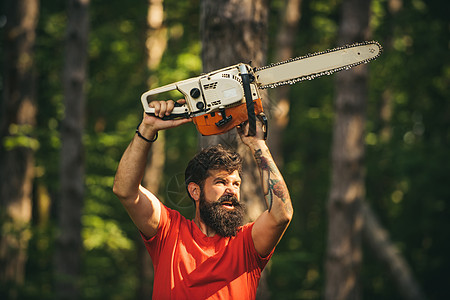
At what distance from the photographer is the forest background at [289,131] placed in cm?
1184

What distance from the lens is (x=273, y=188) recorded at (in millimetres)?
3008

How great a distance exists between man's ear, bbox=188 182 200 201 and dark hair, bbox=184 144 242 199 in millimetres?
25

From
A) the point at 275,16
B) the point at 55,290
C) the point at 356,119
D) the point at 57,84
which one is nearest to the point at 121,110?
the point at 57,84

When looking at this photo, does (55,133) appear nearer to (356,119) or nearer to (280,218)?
(356,119)

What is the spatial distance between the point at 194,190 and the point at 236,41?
153cm

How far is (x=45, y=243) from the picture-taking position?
13492 millimetres

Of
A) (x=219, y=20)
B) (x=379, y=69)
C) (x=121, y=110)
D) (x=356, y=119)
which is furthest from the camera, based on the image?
(x=121, y=110)

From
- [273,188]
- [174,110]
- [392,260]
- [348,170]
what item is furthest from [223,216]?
[392,260]

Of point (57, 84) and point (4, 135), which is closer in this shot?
point (4, 135)

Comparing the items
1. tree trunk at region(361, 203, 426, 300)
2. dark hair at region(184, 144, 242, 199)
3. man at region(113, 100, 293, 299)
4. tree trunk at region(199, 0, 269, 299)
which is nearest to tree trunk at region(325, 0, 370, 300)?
tree trunk at region(199, 0, 269, 299)

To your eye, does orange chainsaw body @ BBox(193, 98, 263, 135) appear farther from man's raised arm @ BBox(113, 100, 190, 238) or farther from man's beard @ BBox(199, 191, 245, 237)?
man's beard @ BBox(199, 191, 245, 237)

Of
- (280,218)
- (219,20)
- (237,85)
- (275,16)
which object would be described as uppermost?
(275,16)

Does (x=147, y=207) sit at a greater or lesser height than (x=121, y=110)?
lesser

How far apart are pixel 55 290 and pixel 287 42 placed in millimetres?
6813
